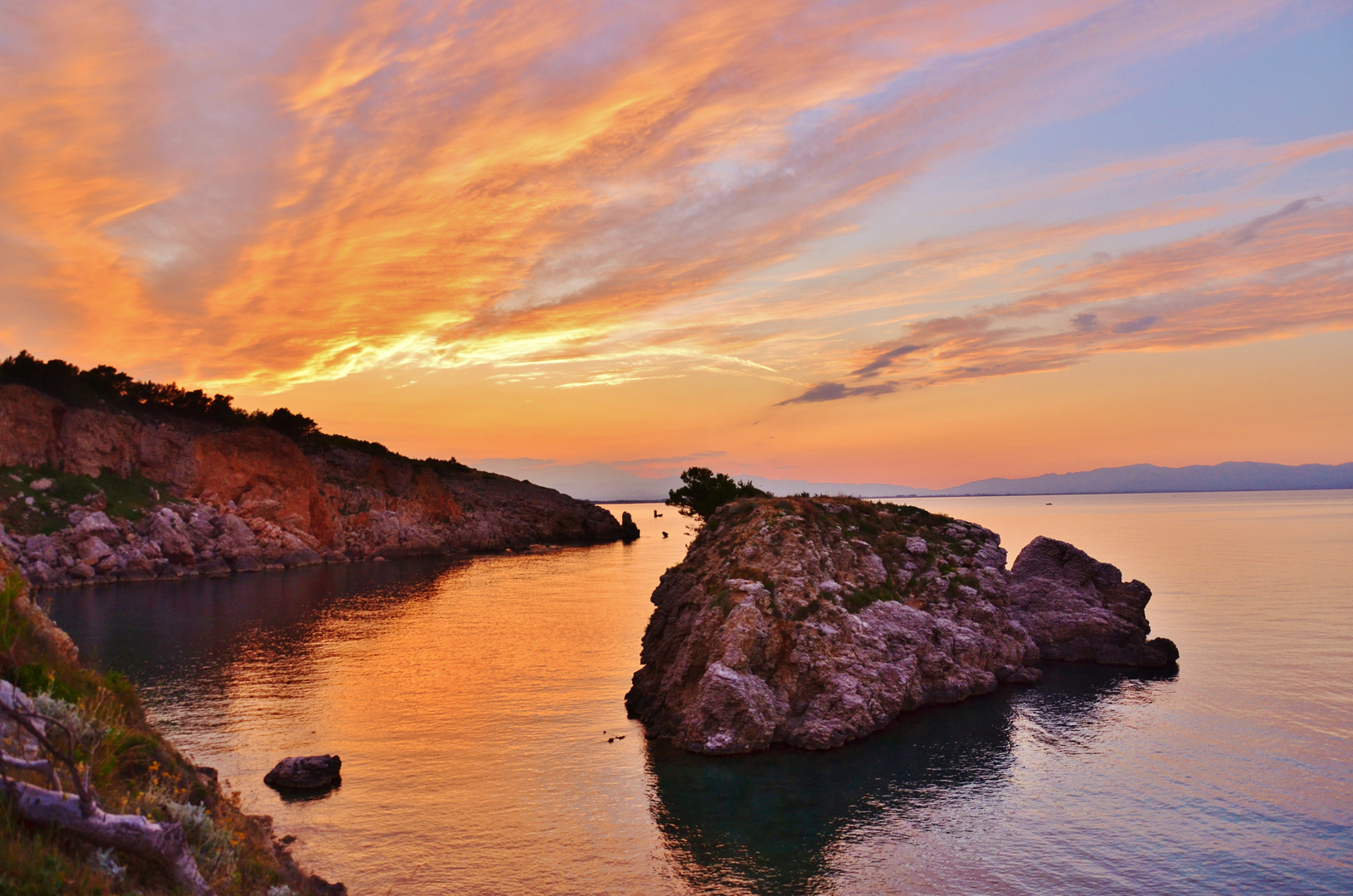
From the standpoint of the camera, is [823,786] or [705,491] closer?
[823,786]

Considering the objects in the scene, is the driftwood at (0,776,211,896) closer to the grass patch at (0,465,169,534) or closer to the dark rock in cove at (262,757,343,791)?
the dark rock in cove at (262,757,343,791)

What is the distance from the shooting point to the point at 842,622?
44.2 metres

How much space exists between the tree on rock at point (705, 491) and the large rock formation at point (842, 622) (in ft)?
86.2

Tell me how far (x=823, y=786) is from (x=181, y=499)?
12151 centimetres

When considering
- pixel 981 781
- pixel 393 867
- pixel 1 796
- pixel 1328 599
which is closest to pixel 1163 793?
pixel 981 781

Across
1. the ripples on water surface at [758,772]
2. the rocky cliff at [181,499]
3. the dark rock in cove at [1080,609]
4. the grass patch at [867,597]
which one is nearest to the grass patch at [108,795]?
the ripples on water surface at [758,772]

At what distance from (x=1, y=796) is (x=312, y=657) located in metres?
56.6

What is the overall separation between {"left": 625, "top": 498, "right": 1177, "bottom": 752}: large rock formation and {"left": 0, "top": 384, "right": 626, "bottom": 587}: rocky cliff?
79.5 meters

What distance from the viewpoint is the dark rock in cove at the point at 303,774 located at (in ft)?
112

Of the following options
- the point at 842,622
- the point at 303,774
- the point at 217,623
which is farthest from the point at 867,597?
the point at 217,623

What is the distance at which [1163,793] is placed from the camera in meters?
32.7

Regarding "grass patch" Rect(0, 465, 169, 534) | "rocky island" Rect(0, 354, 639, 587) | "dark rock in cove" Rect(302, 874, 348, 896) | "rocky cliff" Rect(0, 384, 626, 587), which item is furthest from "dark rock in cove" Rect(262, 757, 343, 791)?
"grass patch" Rect(0, 465, 169, 534)

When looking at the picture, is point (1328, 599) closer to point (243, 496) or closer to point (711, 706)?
point (711, 706)

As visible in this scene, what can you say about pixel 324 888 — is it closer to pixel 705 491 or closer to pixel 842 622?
pixel 842 622
